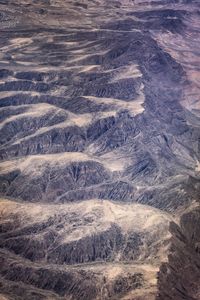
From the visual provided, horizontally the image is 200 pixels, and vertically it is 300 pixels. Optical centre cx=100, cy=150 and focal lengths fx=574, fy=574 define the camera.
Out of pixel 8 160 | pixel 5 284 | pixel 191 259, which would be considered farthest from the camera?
pixel 8 160

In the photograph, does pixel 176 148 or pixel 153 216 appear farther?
pixel 176 148

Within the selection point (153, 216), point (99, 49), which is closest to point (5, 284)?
point (153, 216)

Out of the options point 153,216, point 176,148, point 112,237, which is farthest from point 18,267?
point 176,148

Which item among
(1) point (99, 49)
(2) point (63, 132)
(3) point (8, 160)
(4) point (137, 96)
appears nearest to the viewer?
(3) point (8, 160)

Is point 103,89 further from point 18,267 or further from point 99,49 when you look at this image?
point 18,267

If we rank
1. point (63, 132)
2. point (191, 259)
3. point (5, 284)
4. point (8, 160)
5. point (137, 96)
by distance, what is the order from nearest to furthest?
point (5, 284) < point (191, 259) < point (8, 160) < point (63, 132) < point (137, 96)

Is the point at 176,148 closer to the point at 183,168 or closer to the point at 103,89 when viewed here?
the point at 183,168
